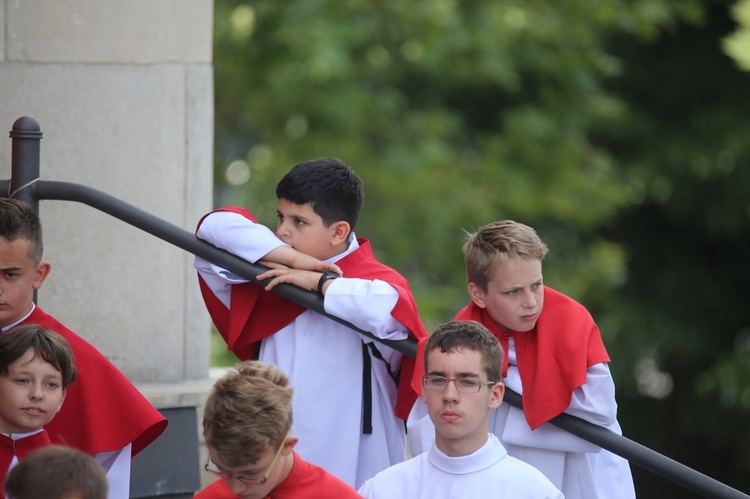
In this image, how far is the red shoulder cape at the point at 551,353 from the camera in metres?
3.96

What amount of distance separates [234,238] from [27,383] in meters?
0.88

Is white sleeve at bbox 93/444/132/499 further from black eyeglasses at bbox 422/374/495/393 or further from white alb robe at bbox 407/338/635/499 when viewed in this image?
black eyeglasses at bbox 422/374/495/393

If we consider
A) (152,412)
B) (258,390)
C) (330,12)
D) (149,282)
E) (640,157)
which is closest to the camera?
(258,390)

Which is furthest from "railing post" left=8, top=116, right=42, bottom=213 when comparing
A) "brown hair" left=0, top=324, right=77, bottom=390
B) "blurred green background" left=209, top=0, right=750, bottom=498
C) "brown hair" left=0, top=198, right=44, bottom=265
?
"blurred green background" left=209, top=0, right=750, bottom=498

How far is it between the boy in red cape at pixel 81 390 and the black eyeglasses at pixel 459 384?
905mm

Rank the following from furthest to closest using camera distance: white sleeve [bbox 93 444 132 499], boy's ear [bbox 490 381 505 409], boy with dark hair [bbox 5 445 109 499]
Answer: white sleeve [bbox 93 444 132 499] → boy's ear [bbox 490 381 505 409] → boy with dark hair [bbox 5 445 109 499]

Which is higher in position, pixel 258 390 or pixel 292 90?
pixel 292 90

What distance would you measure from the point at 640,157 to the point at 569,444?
25.8ft

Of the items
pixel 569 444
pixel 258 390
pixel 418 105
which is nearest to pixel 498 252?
pixel 569 444

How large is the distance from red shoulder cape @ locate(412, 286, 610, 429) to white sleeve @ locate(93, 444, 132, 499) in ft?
3.09

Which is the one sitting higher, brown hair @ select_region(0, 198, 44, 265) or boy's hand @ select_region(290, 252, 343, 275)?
brown hair @ select_region(0, 198, 44, 265)

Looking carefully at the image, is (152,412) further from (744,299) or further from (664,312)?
(744,299)

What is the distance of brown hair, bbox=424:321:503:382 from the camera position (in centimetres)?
365

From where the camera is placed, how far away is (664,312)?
1181 cm
